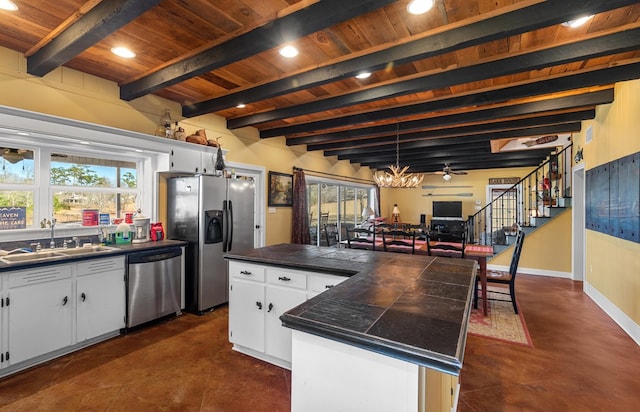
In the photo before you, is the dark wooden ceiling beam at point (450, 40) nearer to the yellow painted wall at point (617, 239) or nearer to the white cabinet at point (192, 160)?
the white cabinet at point (192, 160)

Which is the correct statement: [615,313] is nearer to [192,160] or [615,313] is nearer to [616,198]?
[616,198]

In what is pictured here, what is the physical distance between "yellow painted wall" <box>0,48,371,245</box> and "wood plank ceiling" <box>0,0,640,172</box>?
13cm

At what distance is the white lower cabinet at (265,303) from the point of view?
Result: 2.36 metres

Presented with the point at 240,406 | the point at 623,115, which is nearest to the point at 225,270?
the point at 240,406

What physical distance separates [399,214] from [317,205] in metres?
4.76

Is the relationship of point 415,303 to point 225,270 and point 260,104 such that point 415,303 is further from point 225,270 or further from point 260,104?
point 260,104

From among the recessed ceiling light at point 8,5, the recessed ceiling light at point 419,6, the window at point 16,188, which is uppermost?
the recessed ceiling light at point 8,5

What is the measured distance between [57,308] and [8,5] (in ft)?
7.62

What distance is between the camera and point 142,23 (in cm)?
223

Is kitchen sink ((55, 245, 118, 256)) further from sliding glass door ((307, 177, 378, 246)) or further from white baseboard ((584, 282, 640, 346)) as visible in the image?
white baseboard ((584, 282, 640, 346))

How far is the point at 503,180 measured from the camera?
30.7 ft

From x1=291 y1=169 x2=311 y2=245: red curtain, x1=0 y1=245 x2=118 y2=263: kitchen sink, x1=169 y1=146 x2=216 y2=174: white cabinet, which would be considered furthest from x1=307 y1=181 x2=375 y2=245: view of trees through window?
x1=0 y1=245 x2=118 y2=263: kitchen sink

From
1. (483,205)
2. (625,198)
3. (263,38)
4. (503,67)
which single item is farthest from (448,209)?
(263,38)

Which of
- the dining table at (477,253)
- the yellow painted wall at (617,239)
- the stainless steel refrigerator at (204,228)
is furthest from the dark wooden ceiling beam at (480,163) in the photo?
the stainless steel refrigerator at (204,228)
